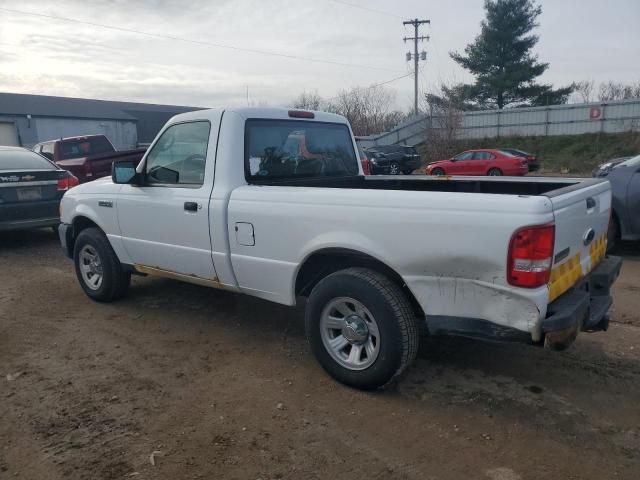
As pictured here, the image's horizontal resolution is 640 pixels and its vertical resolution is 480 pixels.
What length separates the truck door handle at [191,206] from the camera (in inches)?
166

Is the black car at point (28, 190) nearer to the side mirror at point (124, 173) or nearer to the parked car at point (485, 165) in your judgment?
the side mirror at point (124, 173)

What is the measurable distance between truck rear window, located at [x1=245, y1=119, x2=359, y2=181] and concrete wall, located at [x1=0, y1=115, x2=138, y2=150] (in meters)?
41.0

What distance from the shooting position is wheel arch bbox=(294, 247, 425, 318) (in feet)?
11.2

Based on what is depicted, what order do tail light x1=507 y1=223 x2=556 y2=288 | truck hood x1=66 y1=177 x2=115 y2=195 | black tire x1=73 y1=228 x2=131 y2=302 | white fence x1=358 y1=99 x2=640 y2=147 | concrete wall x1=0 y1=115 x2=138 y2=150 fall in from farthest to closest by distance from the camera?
concrete wall x1=0 y1=115 x2=138 y2=150, white fence x1=358 y1=99 x2=640 y2=147, black tire x1=73 y1=228 x2=131 y2=302, truck hood x1=66 y1=177 x2=115 y2=195, tail light x1=507 y1=223 x2=556 y2=288

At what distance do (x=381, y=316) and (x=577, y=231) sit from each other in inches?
49.9

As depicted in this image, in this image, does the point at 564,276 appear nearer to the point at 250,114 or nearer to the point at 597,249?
the point at 597,249

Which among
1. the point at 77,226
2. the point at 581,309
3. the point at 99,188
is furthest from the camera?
the point at 77,226

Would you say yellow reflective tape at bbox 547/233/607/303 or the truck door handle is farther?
the truck door handle

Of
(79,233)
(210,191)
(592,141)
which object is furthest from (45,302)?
(592,141)

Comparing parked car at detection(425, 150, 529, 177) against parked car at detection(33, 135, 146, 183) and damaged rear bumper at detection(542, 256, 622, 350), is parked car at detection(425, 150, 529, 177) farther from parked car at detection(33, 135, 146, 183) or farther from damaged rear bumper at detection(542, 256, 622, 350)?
damaged rear bumper at detection(542, 256, 622, 350)

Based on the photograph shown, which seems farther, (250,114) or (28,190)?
(28,190)

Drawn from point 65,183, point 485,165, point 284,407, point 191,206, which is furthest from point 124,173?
point 485,165

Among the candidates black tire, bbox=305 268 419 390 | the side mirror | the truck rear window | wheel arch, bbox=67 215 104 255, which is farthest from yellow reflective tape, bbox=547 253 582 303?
wheel arch, bbox=67 215 104 255

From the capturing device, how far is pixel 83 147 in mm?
14789
